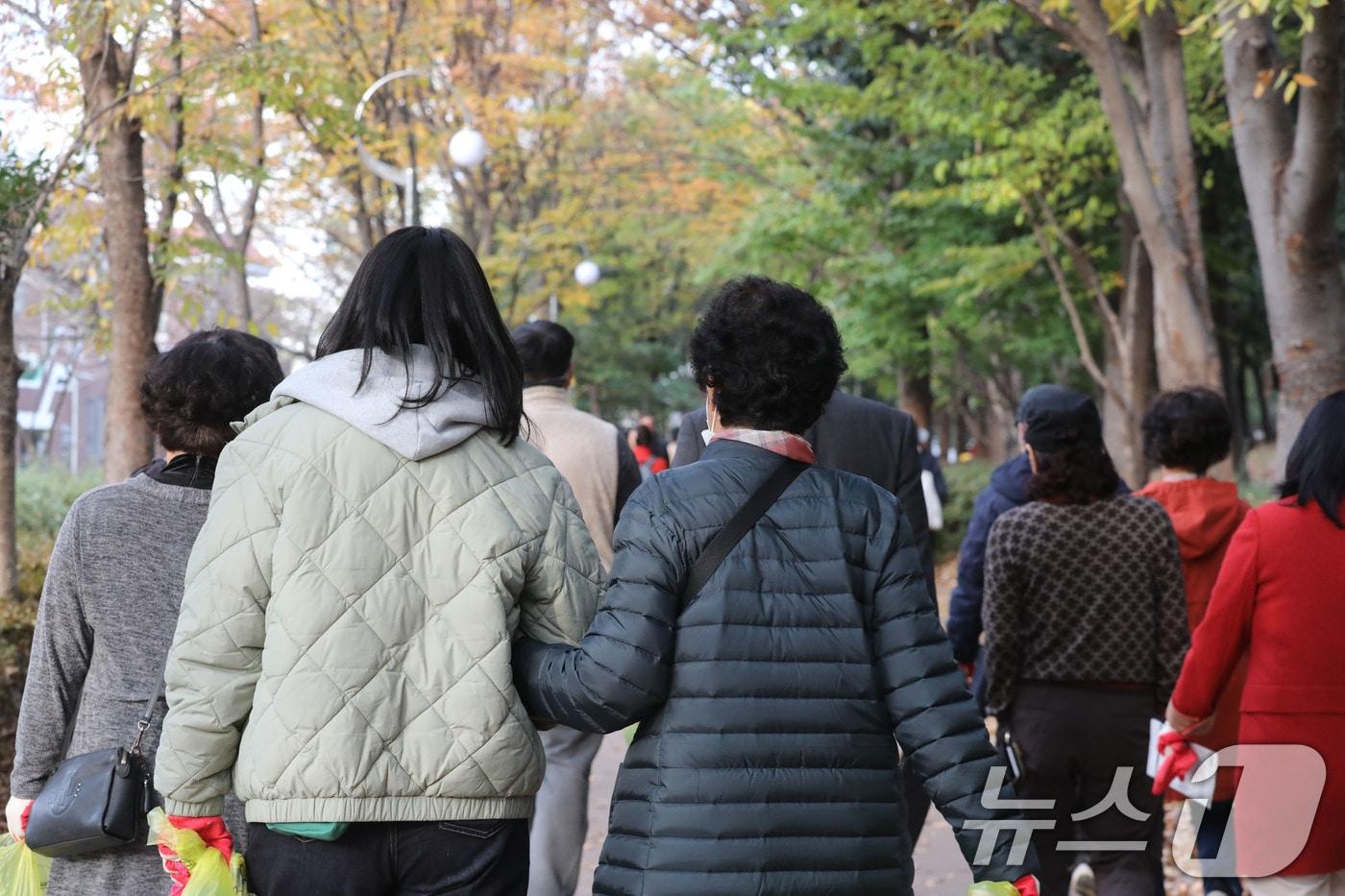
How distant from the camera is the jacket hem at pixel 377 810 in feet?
7.94

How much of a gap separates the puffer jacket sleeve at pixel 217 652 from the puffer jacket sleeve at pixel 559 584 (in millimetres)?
473

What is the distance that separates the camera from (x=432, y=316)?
2660 mm

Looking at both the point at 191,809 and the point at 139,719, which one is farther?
the point at 139,719

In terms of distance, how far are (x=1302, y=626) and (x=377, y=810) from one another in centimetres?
229

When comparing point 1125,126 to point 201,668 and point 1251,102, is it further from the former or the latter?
point 201,668

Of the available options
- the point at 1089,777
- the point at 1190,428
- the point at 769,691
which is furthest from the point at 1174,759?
the point at 769,691

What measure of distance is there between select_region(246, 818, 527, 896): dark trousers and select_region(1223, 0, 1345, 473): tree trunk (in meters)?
5.31

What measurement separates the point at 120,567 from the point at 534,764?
1070 mm

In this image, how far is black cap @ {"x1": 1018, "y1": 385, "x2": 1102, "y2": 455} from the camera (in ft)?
14.2

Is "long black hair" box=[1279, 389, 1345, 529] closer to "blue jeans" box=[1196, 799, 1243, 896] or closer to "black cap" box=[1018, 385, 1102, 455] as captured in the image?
"black cap" box=[1018, 385, 1102, 455]

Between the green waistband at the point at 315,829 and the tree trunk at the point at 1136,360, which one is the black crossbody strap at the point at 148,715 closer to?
the green waistband at the point at 315,829

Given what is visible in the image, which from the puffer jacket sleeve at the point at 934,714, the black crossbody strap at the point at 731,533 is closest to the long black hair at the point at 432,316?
the black crossbody strap at the point at 731,533

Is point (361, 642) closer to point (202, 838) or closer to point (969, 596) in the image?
point (202, 838)

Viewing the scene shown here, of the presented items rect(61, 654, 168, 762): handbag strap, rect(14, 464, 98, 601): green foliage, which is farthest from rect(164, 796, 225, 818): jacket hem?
rect(14, 464, 98, 601): green foliage
